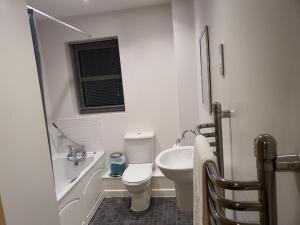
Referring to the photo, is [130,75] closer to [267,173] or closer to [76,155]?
[76,155]

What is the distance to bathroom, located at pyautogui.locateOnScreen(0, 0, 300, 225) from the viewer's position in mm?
549

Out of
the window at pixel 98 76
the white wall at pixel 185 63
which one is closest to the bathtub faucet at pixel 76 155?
the window at pixel 98 76

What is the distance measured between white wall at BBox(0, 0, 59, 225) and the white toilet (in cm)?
109

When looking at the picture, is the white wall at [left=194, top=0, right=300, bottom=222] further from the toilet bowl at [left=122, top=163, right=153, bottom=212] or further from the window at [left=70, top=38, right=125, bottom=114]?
the window at [left=70, top=38, right=125, bottom=114]

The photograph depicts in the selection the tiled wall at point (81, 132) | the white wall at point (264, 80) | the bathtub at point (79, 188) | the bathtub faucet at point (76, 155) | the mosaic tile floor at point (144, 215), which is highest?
the white wall at point (264, 80)

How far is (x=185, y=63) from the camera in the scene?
2.61 m

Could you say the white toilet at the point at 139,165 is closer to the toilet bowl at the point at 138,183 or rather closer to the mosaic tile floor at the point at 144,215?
the toilet bowl at the point at 138,183

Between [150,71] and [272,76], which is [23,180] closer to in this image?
[272,76]

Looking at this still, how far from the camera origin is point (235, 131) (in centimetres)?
91

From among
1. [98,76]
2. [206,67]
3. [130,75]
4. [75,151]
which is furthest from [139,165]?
[206,67]

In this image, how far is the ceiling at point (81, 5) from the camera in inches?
93.6

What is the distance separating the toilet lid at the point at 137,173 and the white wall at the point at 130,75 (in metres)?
0.37

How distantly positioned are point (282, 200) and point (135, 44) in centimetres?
257

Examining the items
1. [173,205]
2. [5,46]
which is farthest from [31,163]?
[173,205]
